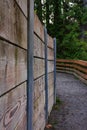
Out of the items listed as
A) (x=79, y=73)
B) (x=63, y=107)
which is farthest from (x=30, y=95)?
(x=79, y=73)

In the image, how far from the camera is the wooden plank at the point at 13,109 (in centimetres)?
189

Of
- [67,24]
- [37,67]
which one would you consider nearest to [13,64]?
[37,67]

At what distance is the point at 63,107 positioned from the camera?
22.1 ft

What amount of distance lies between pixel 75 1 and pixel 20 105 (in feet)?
62.4

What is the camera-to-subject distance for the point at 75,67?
51.5ft

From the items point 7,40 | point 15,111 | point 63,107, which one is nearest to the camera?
point 7,40

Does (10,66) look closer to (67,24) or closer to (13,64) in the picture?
(13,64)

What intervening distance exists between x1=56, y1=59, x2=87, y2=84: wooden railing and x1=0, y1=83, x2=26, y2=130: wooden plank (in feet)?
31.8

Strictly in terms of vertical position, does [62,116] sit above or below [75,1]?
below

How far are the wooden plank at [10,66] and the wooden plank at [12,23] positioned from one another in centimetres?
6

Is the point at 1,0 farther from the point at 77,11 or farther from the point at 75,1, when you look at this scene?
the point at 75,1

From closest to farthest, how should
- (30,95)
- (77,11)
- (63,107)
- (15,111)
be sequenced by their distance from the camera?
(15,111) → (30,95) → (63,107) → (77,11)

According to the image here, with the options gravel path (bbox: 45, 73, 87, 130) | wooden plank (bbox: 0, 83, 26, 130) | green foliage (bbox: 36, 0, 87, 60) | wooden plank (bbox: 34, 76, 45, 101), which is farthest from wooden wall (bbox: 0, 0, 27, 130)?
green foliage (bbox: 36, 0, 87, 60)

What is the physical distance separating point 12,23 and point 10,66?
0.31m
